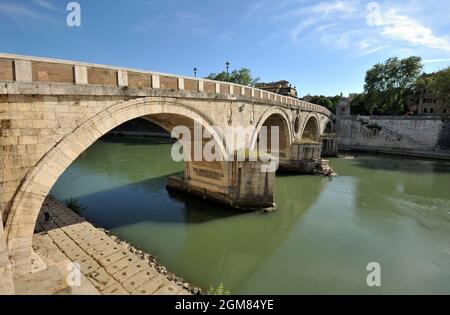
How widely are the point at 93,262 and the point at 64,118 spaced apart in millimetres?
3125

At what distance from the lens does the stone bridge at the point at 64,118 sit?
450 cm

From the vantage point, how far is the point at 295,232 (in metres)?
8.84

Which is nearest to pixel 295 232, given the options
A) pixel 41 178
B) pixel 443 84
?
pixel 41 178

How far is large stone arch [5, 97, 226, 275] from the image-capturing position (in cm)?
459

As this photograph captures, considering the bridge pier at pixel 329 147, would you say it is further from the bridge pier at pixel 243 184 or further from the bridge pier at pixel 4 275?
the bridge pier at pixel 4 275

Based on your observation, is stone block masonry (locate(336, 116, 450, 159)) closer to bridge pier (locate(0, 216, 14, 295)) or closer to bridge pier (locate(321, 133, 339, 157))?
bridge pier (locate(321, 133, 339, 157))

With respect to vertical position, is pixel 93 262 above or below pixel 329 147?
below

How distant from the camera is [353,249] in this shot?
7625mm

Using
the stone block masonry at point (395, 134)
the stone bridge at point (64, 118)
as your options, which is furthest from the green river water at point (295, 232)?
the stone block masonry at point (395, 134)

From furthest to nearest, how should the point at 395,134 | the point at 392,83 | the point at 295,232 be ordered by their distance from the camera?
the point at 392,83
the point at 395,134
the point at 295,232

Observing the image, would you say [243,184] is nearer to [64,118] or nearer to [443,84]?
[64,118]

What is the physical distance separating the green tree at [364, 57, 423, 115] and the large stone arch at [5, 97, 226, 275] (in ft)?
112

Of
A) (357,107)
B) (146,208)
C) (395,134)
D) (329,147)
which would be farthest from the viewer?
(357,107)
